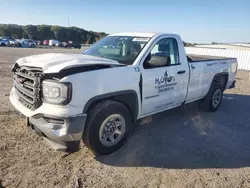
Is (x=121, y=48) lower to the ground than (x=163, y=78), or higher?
higher

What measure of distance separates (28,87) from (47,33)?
7764 cm

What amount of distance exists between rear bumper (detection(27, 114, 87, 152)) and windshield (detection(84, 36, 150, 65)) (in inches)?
55.4

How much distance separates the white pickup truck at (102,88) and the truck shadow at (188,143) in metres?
0.39

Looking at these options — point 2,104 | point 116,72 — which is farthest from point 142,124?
point 2,104

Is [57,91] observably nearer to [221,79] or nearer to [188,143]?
[188,143]

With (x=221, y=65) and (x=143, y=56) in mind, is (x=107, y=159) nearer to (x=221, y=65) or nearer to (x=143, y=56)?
(x=143, y=56)

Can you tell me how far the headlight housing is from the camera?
290 cm

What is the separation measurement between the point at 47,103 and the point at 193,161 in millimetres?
2379

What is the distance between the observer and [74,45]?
2050 inches

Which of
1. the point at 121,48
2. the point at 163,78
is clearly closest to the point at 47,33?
the point at 121,48

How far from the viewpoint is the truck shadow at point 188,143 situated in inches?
142

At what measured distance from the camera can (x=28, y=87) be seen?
3.32m

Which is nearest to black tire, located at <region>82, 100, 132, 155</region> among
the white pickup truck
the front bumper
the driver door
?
the white pickup truck

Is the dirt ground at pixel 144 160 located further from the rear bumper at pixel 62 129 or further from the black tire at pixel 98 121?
the rear bumper at pixel 62 129
